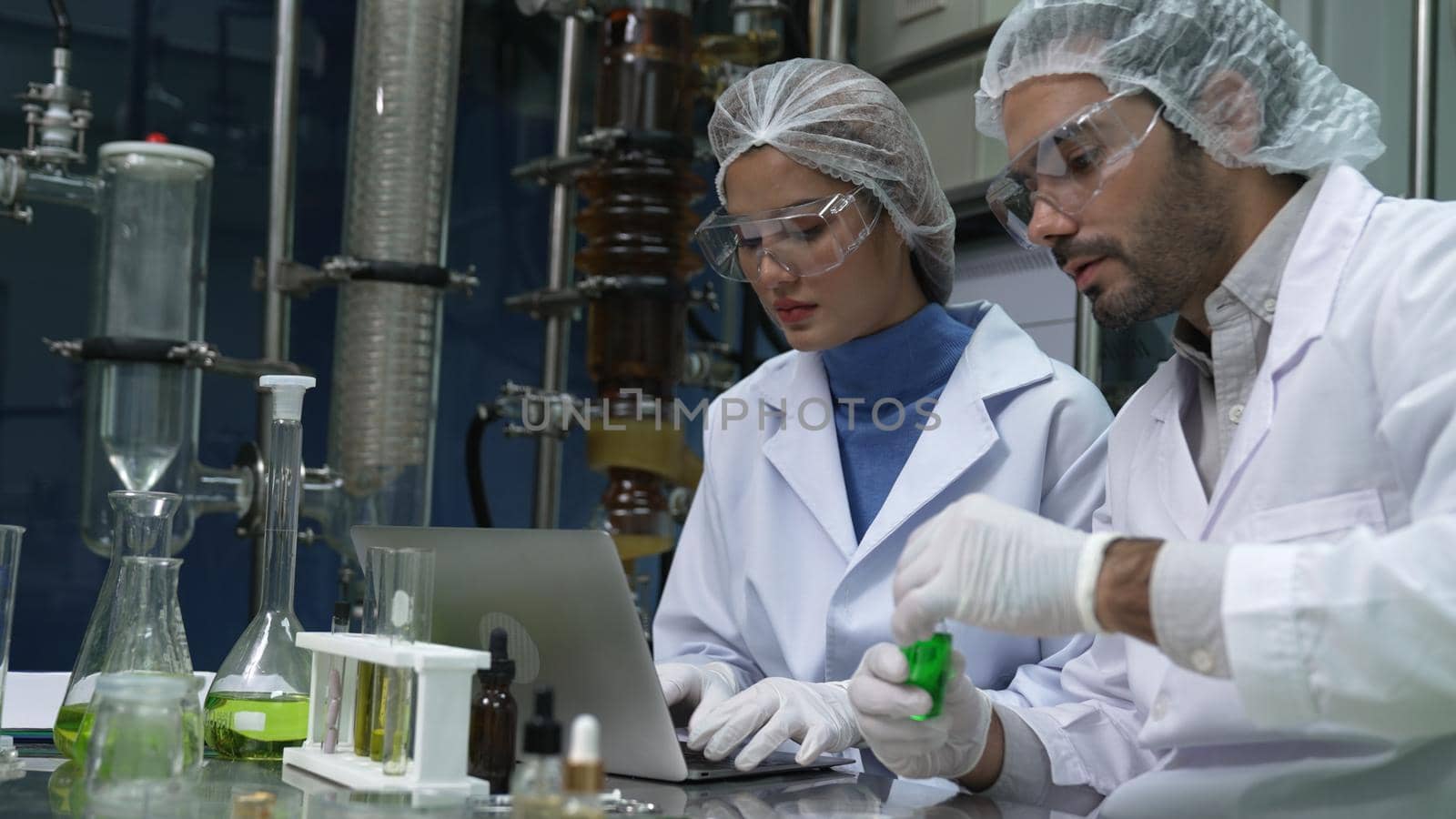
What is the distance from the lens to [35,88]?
224cm

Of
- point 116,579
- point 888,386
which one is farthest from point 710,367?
point 116,579

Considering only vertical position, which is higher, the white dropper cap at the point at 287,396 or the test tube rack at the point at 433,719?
the white dropper cap at the point at 287,396

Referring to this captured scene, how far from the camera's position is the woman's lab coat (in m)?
1.59

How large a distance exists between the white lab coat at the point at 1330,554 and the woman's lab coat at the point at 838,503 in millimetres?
277

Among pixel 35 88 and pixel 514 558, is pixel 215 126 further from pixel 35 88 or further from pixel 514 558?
pixel 514 558

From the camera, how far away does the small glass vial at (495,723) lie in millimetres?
1050

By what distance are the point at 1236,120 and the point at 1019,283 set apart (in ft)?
4.35

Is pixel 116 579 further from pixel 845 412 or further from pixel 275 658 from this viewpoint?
pixel 845 412

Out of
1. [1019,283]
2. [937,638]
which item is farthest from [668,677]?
[1019,283]

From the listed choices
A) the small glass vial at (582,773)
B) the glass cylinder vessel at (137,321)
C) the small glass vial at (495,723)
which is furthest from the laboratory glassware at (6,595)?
the glass cylinder vessel at (137,321)

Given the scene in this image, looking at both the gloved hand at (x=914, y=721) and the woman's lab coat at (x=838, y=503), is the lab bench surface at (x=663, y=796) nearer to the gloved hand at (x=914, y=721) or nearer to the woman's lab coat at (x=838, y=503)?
the gloved hand at (x=914, y=721)

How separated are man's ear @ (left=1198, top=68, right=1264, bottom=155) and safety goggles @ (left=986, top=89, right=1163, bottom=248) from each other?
0.16ft

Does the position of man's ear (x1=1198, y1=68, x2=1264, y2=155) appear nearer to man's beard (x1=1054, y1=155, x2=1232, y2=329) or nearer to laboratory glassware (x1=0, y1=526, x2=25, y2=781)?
man's beard (x1=1054, y1=155, x2=1232, y2=329)

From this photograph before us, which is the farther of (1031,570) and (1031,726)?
(1031,726)
